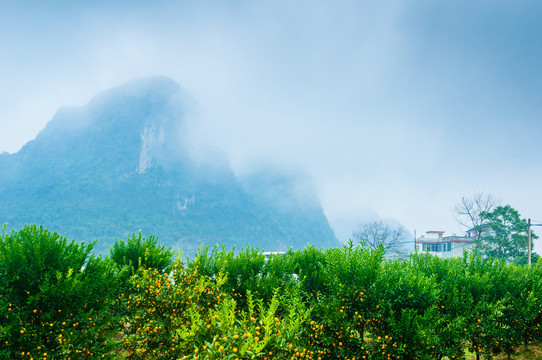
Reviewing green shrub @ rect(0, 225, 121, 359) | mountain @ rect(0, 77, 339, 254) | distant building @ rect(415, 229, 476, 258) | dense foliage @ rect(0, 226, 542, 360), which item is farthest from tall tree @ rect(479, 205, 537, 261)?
mountain @ rect(0, 77, 339, 254)

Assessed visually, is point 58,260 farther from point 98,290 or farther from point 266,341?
point 266,341

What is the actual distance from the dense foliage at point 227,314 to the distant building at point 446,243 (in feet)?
151

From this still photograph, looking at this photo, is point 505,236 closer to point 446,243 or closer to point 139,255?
point 446,243

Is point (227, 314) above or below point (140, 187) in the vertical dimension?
below

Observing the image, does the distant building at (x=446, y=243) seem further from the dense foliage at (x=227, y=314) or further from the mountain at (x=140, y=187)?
the dense foliage at (x=227, y=314)

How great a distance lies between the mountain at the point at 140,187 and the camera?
89.1 meters

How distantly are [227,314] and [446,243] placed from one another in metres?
54.8

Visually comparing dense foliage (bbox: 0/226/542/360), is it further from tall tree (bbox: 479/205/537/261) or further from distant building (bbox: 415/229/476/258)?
distant building (bbox: 415/229/476/258)

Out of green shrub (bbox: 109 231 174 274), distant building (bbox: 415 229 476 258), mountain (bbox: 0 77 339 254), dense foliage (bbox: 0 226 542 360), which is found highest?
mountain (bbox: 0 77 339 254)

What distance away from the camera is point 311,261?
1121 centimetres

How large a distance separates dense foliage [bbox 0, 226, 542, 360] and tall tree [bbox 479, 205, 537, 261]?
32412mm

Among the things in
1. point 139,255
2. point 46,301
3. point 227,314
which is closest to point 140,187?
point 139,255

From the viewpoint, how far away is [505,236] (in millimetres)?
35000

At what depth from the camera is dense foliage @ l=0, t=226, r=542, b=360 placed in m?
4.13
